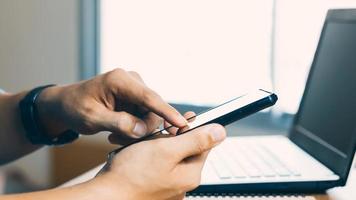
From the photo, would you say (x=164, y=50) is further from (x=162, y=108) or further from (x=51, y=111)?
(x=162, y=108)

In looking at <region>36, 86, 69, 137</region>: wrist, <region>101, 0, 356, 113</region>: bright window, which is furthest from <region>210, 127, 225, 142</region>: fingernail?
<region>101, 0, 356, 113</region>: bright window

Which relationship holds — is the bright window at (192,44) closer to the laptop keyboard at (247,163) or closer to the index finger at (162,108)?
the laptop keyboard at (247,163)

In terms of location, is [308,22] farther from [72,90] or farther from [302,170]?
[72,90]

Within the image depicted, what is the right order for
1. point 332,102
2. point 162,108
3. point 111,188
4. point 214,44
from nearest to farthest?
1. point 111,188
2. point 162,108
3. point 332,102
4. point 214,44

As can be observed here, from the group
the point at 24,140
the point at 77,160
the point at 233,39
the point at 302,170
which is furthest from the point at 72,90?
the point at 77,160

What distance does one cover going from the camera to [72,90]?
77 cm

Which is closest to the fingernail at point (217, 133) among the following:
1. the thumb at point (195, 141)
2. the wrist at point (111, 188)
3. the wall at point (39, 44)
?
the thumb at point (195, 141)

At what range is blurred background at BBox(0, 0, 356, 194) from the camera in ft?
4.01

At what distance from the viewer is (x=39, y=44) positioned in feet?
4.95

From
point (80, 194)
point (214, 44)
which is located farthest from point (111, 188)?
point (214, 44)

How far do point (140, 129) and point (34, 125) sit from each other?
263mm

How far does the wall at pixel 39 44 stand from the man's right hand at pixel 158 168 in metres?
0.99

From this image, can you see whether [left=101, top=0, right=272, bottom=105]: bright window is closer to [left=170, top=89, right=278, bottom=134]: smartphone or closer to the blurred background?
the blurred background

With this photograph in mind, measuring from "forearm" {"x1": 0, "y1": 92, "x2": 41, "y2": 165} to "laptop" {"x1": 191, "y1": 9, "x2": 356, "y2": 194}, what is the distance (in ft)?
1.11
